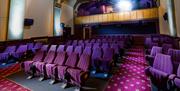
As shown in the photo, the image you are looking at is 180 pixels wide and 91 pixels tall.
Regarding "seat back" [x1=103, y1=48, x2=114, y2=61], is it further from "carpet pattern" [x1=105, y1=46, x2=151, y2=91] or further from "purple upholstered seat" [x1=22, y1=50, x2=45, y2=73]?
"purple upholstered seat" [x1=22, y1=50, x2=45, y2=73]

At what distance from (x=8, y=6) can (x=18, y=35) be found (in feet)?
4.25

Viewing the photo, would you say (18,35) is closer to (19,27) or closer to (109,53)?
(19,27)

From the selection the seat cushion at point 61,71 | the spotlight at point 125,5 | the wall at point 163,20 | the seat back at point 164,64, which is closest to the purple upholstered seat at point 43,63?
the seat cushion at point 61,71

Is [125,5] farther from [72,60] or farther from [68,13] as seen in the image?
[72,60]

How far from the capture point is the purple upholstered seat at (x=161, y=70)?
2.39 metres

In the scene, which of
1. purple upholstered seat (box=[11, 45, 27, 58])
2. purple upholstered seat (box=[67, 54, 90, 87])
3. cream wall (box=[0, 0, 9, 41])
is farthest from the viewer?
cream wall (box=[0, 0, 9, 41])

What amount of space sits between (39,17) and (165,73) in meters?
7.06

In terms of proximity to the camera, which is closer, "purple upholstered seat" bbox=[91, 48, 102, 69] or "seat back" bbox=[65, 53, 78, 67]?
"seat back" bbox=[65, 53, 78, 67]

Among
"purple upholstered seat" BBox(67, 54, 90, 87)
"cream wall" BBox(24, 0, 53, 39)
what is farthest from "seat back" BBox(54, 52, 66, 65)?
"cream wall" BBox(24, 0, 53, 39)

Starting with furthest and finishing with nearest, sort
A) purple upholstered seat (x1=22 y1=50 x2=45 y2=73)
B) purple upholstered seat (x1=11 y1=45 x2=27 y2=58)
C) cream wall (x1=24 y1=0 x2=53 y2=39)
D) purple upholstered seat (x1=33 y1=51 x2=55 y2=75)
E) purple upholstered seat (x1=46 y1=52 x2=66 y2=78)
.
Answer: cream wall (x1=24 y1=0 x2=53 y2=39)
purple upholstered seat (x1=11 y1=45 x2=27 y2=58)
purple upholstered seat (x1=22 y1=50 x2=45 y2=73)
purple upholstered seat (x1=33 y1=51 x2=55 y2=75)
purple upholstered seat (x1=46 y1=52 x2=66 y2=78)

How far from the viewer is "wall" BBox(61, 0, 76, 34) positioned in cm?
1041

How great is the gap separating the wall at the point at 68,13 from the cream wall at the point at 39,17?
5.45 feet

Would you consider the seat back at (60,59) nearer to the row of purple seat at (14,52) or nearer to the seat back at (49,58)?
the seat back at (49,58)

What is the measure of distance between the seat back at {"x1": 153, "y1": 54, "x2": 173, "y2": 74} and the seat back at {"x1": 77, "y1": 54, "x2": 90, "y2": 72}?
52.5 inches
